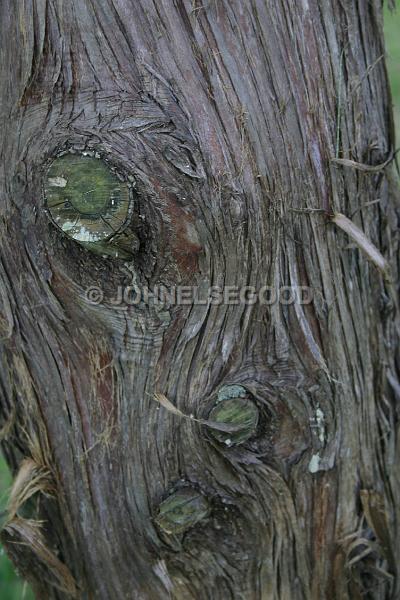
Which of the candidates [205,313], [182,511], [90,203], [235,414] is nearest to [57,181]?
[90,203]

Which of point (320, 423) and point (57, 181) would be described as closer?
point (57, 181)

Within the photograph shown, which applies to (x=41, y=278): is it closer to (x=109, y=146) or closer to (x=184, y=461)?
(x=109, y=146)

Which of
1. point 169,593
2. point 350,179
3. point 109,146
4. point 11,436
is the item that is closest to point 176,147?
point 109,146

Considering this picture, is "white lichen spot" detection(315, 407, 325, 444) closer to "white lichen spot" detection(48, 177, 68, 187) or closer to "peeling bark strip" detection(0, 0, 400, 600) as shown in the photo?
"peeling bark strip" detection(0, 0, 400, 600)

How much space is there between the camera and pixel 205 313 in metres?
1.71

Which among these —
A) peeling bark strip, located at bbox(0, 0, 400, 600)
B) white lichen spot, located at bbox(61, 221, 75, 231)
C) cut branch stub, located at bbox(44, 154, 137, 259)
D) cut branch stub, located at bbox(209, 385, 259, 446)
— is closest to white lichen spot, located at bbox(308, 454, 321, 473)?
peeling bark strip, located at bbox(0, 0, 400, 600)

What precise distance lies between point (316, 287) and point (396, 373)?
359 millimetres

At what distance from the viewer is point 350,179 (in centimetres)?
173

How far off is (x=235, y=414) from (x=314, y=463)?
0.27m

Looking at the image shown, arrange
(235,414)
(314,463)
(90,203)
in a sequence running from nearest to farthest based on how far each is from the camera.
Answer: (90,203) → (235,414) → (314,463)

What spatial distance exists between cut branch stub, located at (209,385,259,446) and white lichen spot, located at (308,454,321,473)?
19 cm

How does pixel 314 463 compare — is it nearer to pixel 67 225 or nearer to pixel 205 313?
pixel 205 313

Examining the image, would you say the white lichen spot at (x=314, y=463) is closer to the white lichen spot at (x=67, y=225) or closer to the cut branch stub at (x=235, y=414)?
the cut branch stub at (x=235, y=414)

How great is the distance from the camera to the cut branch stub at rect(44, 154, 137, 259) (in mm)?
1563
